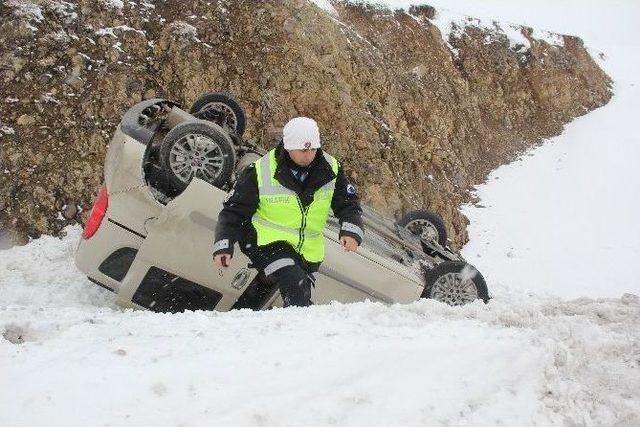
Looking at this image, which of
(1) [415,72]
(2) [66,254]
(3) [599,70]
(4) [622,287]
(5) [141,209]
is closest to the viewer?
(5) [141,209]

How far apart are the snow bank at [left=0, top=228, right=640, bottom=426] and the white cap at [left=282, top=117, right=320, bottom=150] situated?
1.07 m

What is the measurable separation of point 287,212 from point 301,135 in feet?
1.75

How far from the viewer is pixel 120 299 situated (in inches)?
168

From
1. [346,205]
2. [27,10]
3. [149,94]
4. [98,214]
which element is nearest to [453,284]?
[346,205]

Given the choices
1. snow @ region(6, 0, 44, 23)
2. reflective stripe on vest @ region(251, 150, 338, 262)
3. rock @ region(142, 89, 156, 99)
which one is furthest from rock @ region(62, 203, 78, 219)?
reflective stripe on vest @ region(251, 150, 338, 262)

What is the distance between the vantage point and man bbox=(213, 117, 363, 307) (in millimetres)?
3475

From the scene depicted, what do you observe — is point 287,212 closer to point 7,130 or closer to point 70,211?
point 70,211

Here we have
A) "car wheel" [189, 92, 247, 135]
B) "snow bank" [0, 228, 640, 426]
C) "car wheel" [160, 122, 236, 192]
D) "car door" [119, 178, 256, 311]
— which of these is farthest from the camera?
"car wheel" [189, 92, 247, 135]

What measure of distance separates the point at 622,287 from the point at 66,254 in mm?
7722

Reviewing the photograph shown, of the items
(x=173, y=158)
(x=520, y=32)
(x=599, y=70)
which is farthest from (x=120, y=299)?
(x=599, y=70)

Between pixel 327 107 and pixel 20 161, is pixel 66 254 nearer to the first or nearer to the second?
pixel 20 161

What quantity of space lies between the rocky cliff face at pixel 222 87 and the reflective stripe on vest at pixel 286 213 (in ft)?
13.8

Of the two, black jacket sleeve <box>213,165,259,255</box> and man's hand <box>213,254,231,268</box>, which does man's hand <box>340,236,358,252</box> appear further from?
man's hand <box>213,254,231,268</box>

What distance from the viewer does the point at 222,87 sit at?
8.46m
